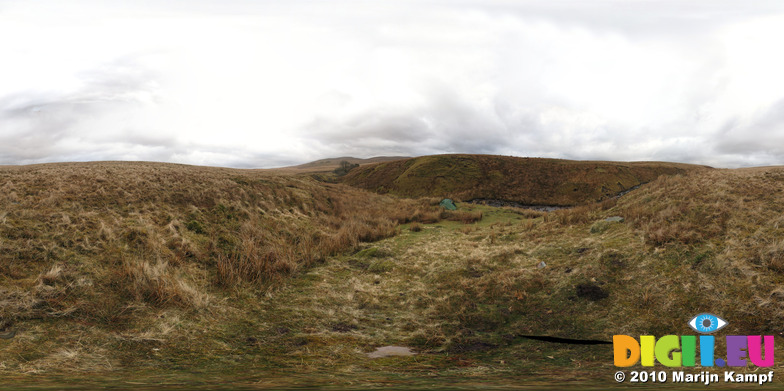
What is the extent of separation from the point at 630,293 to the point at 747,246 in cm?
296

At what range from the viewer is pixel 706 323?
587 centimetres

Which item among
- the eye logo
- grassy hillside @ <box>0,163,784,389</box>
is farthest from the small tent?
the eye logo

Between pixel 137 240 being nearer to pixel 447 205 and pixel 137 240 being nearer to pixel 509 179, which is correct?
pixel 447 205

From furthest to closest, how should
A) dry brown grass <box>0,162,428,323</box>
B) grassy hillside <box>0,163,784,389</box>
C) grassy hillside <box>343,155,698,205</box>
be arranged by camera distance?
grassy hillside <box>343,155,698,205</box> < dry brown grass <box>0,162,428,323</box> < grassy hillside <box>0,163,784,389</box>

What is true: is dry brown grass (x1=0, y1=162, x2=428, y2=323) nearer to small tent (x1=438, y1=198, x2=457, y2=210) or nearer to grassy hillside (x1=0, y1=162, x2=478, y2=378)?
→ grassy hillside (x1=0, y1=162, x2=478, y2=378)

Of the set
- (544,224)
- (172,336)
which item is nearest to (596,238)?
(544,224)

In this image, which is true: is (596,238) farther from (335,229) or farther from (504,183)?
(504,183)

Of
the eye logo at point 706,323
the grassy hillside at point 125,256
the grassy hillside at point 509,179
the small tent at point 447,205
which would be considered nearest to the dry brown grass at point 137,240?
the grassy hillside at point 125,256

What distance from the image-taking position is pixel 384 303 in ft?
28.0

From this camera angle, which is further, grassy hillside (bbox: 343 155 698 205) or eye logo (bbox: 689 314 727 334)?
grassy hillside (bbox: 343 155 698 205)

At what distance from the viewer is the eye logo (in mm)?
5723

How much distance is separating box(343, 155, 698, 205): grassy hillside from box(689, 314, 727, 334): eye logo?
4351 cm

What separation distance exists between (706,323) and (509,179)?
5619cm

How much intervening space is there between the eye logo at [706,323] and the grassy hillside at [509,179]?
4351cm
